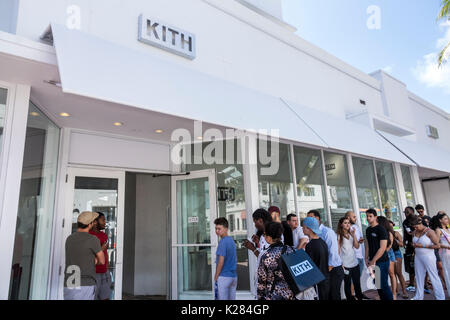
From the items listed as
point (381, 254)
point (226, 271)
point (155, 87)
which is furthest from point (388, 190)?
point (155, 87)

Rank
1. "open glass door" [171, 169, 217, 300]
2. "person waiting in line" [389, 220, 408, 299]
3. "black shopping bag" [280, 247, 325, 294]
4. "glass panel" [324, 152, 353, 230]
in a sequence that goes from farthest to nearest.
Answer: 1. "glass panel" [324, 152, 353, 230]
2. "person waiting in line" [389, 220, 408, 299]
3. "open glass door" [171, 169, 217, 300]
4. "black shopping bag" [280, 247, 325, 294]

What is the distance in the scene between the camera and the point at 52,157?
4.23 metres

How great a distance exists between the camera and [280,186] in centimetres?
560

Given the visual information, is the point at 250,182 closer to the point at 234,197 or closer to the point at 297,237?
the point at 234,197

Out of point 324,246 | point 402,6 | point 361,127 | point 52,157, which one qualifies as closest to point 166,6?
point 52,157

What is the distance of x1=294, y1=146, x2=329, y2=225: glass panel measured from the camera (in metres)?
5.92

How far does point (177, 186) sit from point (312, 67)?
444cm

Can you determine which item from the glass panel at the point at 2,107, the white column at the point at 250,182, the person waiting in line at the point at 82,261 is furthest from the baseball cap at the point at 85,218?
the white column at the point at 250,182

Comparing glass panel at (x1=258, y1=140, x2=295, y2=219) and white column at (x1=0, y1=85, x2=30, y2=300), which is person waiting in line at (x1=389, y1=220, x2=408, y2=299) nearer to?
glass panel at (x1=258, y1=140, x2=295, y2=219)

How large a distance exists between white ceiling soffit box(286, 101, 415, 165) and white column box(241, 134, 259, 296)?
4.16ft

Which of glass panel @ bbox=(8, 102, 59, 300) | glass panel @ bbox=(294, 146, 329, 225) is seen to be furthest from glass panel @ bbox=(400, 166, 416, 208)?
glass panel @ bbox=(8, 102, 59, 300)

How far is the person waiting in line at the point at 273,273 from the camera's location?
8.09ft

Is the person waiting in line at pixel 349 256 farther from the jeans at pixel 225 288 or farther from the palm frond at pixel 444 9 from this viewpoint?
the palm frond at pixel 444 9

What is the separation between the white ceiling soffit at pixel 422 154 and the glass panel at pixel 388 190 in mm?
650
